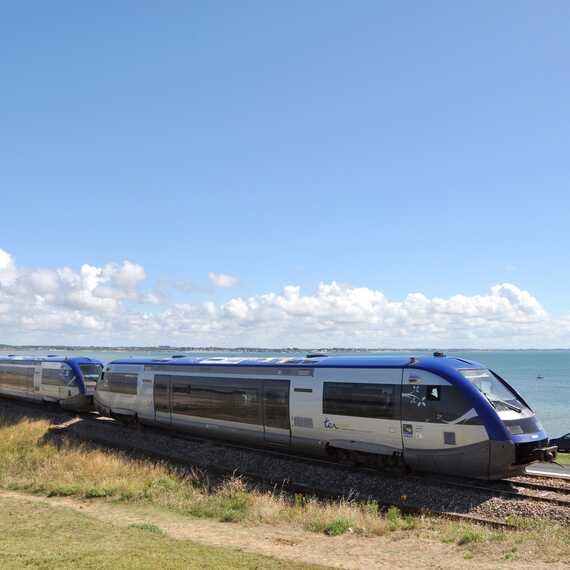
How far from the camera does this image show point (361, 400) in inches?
676

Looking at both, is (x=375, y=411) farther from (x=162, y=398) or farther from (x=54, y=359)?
(x=54, y=359)

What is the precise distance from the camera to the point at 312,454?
18.7 m

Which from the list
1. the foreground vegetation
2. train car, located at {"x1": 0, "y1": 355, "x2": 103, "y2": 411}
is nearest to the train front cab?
the foreground vegetation

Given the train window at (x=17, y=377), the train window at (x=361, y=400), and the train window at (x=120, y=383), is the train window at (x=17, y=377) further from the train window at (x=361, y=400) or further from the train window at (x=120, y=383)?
the train window at (x=361, y=400)

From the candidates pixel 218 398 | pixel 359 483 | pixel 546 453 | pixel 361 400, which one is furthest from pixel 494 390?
pixel 218 398

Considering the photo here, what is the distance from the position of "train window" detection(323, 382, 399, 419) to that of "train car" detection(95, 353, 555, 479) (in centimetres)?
3

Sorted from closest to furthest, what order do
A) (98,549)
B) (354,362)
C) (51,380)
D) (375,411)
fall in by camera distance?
(98,549), (375,411), (354,362), (51,380)

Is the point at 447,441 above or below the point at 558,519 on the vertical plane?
above

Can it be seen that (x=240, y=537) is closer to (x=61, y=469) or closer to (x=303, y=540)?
(x=303, y=540)

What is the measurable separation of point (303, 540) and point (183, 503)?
4.56 metres

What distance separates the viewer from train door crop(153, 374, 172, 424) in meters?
25.0

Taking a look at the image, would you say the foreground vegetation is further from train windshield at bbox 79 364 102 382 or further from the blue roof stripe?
train windshield at bbox 79 364 102 382

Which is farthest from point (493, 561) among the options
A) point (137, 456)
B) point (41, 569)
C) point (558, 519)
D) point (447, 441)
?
point (137, 456)

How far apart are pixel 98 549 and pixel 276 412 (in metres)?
9.57
